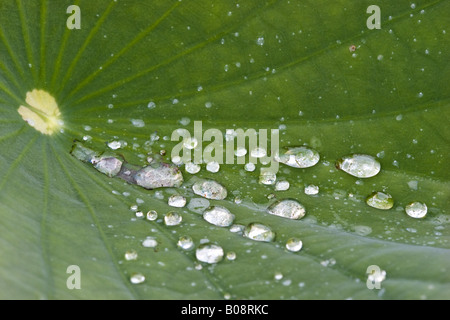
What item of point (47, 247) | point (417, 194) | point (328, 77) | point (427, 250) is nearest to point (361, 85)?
point (328, 77)

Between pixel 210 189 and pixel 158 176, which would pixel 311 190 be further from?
pixel 158 176

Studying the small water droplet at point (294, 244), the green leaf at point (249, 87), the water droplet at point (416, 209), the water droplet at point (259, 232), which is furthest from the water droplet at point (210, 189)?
the water droplet at point (416, 209)

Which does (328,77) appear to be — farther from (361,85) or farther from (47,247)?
(47,247)

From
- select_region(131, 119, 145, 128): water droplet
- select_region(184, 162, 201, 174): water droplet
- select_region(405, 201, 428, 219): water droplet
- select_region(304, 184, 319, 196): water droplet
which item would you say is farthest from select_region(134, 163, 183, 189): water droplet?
select_region(405, 201, 428, 219): water droplet

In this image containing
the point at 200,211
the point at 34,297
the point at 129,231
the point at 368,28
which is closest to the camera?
the point at 34,297

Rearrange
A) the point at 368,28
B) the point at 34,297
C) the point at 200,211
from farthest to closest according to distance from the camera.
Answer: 1. the point at 368,28
2. the point at 200,211
3. the point at 34,297

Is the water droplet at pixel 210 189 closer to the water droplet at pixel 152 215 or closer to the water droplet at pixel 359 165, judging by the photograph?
the water droplet at pixel 152 215

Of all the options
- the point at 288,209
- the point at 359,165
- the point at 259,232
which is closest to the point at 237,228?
the point at 259,232
